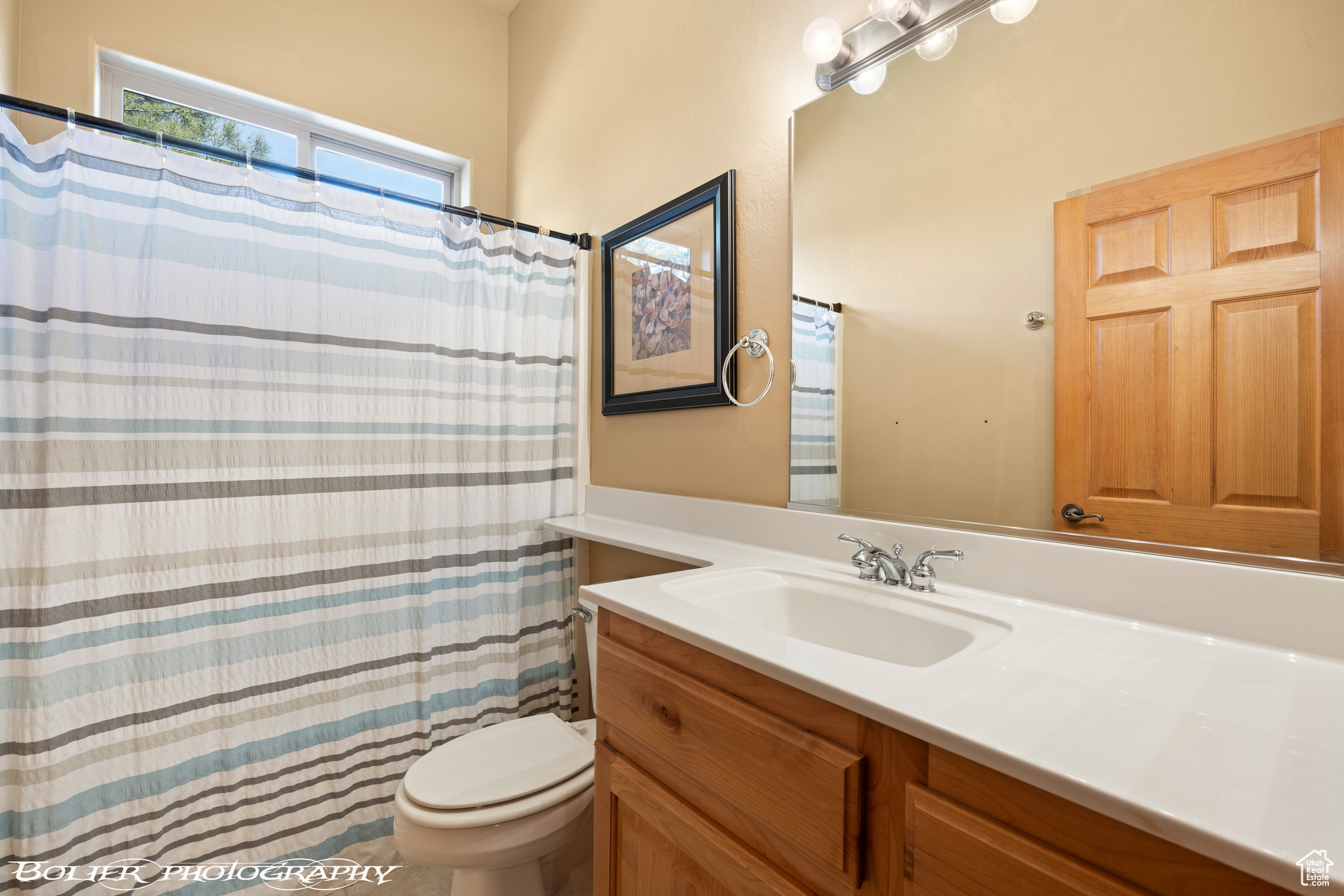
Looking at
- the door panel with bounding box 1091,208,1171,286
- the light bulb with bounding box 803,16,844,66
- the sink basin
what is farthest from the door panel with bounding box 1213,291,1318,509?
the light bulb with bounding box 803,16,844,66

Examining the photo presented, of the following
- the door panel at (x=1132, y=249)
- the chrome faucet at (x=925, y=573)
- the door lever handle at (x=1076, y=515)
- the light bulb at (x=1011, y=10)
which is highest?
the light bulb at (x=1011, y=10)

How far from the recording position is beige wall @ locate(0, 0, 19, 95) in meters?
1.51

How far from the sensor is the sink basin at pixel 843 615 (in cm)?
86

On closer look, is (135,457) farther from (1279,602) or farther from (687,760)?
(1279,602)

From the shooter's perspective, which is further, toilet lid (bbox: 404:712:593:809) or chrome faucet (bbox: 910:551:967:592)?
toilet lid (bbox: 404:712:593:809)

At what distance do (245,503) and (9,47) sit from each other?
1466mm

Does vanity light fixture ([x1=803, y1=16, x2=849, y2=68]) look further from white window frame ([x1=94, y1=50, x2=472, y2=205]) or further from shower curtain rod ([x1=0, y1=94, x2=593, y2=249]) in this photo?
white window frame ([x1=94, y1=50, x2=472, y2=205])

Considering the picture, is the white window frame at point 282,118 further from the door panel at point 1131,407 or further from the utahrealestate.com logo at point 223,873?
the door panel at point 1131,407

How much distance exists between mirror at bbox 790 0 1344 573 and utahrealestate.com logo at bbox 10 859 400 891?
1.56 meters

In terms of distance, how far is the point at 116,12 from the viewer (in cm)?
177

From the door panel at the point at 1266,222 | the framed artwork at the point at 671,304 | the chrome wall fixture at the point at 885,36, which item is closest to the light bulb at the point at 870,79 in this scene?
the chrome wall fixture at the point at 885,36

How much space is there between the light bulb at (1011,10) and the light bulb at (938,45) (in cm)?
7

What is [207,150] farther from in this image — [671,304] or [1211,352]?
[1211,352]

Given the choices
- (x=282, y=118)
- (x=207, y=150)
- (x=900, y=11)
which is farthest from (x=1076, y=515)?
(x=282, y=118)
